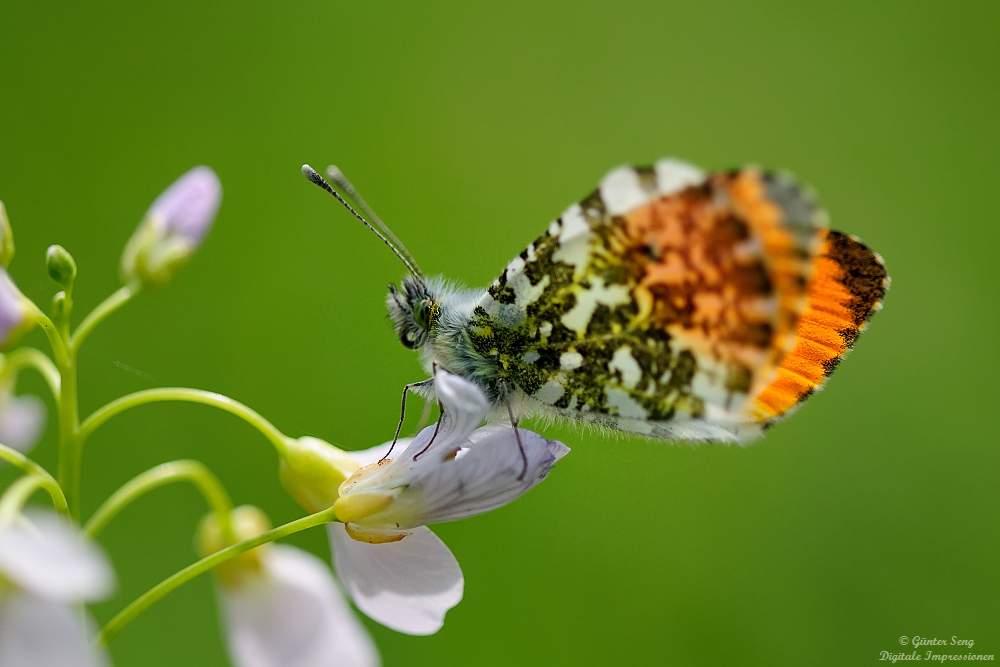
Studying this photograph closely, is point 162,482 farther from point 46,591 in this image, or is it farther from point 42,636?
point 46,591

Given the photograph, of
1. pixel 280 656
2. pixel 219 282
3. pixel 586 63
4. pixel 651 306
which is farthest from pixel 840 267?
pixel 586 63

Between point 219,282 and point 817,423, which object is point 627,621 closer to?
point 817,423

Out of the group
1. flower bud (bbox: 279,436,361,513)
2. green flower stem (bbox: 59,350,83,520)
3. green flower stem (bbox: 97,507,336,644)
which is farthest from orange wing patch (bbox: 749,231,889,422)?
green flower stem (bbox: 59,350,83,520)

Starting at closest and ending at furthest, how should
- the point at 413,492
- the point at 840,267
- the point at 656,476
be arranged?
the point at 413,492
the point at 840,267
the point at 656,476

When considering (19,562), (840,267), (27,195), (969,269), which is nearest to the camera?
(19,562)

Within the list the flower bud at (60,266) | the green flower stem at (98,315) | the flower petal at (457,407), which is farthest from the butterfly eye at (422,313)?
the flower bud at (60,266)

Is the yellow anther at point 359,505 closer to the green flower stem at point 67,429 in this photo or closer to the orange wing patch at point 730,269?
the green flower stem at point 67,429
